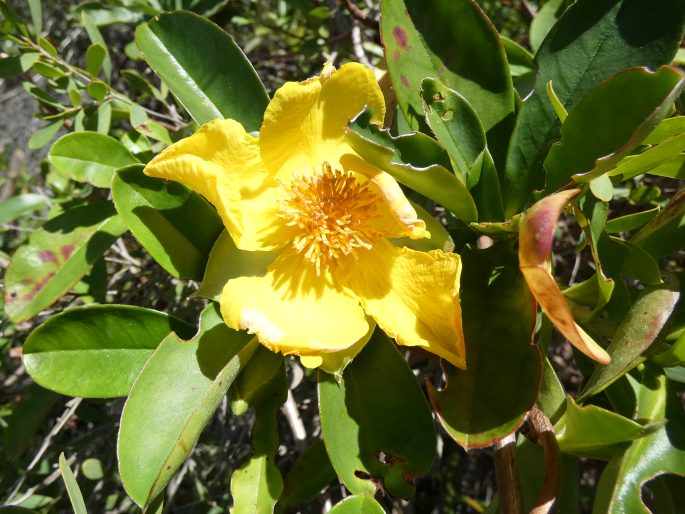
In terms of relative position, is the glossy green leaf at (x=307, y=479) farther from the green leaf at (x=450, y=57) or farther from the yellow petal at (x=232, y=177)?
the green leaf at (x=450, y=57)

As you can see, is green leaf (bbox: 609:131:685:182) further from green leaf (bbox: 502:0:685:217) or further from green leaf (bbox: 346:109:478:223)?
green leaf (bbox: 346:109:478:223)

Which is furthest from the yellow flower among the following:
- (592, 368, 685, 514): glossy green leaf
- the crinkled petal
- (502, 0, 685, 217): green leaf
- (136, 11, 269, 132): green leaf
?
(592, 368, 685, 514): glossy green leaf

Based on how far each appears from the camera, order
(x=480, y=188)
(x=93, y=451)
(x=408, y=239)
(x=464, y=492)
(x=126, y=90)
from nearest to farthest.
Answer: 1. (x=480, y=188)
2. (x=408, y=239)
3. (x=93, y=451)
4. (x=464, y=492)
5. (x=126, y=90)

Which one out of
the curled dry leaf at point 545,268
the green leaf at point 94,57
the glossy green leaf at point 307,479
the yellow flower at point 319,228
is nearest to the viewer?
the curled dry leaf at point 545,268

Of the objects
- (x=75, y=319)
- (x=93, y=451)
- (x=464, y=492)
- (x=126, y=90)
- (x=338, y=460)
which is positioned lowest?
(x=464, y=492)

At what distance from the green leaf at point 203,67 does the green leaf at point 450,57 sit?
26 cm

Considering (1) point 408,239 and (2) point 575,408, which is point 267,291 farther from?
(2) point 575,408

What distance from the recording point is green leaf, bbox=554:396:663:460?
78 cm

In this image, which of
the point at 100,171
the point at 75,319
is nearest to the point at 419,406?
the point at 75,319

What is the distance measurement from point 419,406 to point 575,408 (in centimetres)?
26

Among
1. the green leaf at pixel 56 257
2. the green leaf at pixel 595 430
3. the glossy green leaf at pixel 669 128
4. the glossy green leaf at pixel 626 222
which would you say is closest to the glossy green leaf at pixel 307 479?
the green leaf at pixel 595 430

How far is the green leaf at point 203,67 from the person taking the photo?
3.62 ft

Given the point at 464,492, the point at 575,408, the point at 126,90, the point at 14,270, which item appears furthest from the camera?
the point at 126,90

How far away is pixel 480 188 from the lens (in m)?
0.96
